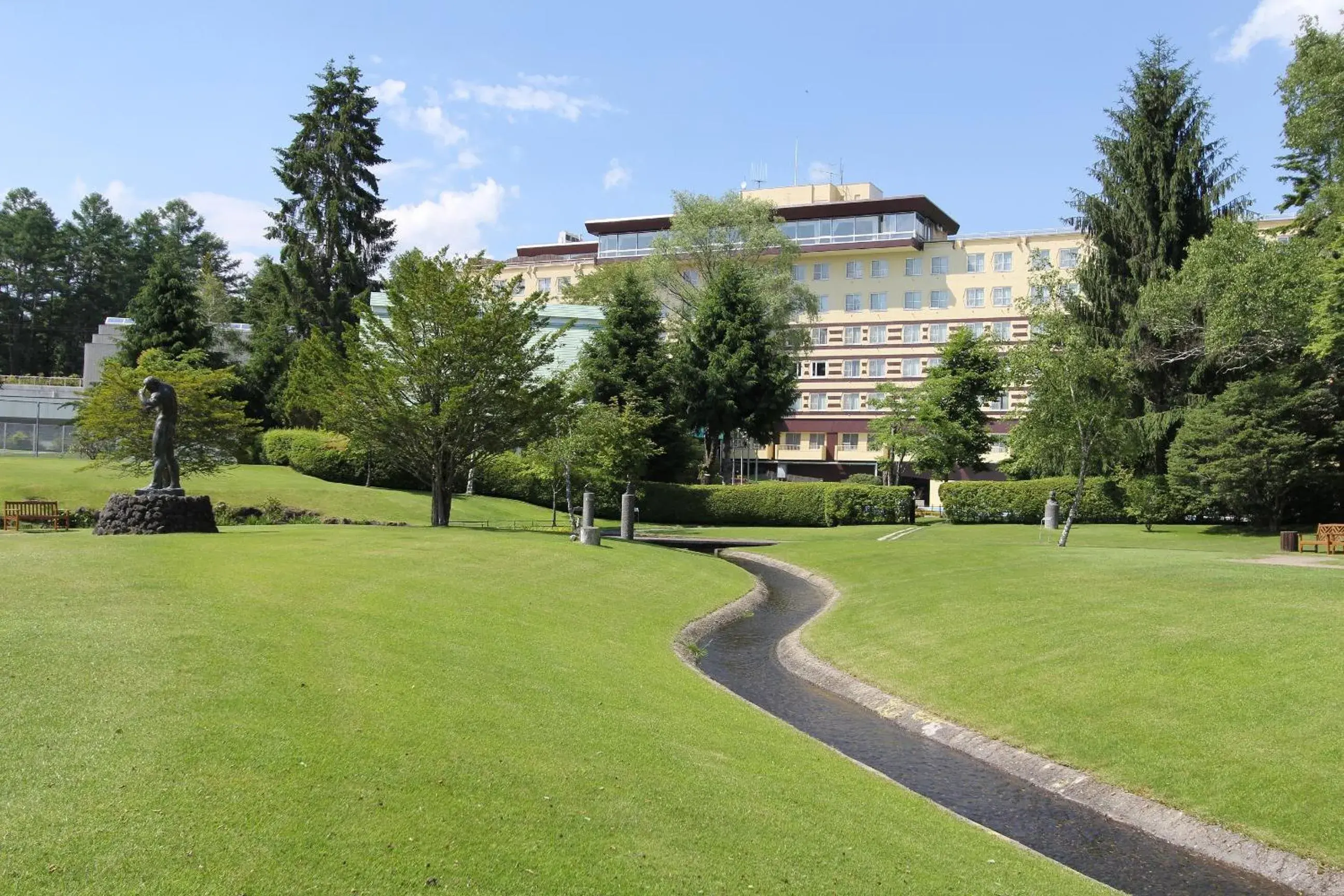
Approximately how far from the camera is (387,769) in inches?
313

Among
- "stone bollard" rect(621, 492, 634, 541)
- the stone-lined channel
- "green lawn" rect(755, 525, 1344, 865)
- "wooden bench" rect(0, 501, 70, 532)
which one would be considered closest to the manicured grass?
the stone-lined channel

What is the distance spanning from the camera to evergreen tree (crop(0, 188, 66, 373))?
297 feet

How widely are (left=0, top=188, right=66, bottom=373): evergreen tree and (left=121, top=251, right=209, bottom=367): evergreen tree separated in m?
41.2

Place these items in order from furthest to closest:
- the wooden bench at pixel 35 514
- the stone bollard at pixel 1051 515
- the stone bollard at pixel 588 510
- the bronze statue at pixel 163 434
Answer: the stone bollard at pixel 1051 515 → the stone bollard at pixel 588 510 → the wooden bench at pixel 35 514 → the bronze statue at pixel 163 434

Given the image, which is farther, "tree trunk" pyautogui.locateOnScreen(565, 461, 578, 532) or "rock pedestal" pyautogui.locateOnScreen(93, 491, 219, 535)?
"tree trunk" pyautogui.locateOnScreen(565, 461, 578, 532)

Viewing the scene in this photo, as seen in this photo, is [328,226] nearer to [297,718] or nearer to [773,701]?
[773,701]

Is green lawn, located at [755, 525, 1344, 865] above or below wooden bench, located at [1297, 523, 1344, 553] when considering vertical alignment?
below

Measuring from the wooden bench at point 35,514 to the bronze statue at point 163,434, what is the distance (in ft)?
32.2

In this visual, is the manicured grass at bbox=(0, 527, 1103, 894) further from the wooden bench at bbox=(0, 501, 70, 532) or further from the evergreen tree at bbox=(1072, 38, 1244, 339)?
the evergreen tree at bbox=(1072, 38, 1244, 339)

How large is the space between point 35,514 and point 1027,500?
44.1m

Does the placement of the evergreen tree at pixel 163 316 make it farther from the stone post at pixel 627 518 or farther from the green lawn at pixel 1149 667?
the green lawn at pixel 1149 667

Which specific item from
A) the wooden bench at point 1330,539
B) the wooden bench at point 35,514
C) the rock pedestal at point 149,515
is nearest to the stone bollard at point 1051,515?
the wooden bench at point 1330,539

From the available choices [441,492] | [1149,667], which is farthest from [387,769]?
[441,492]

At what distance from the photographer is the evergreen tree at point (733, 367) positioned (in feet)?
189
